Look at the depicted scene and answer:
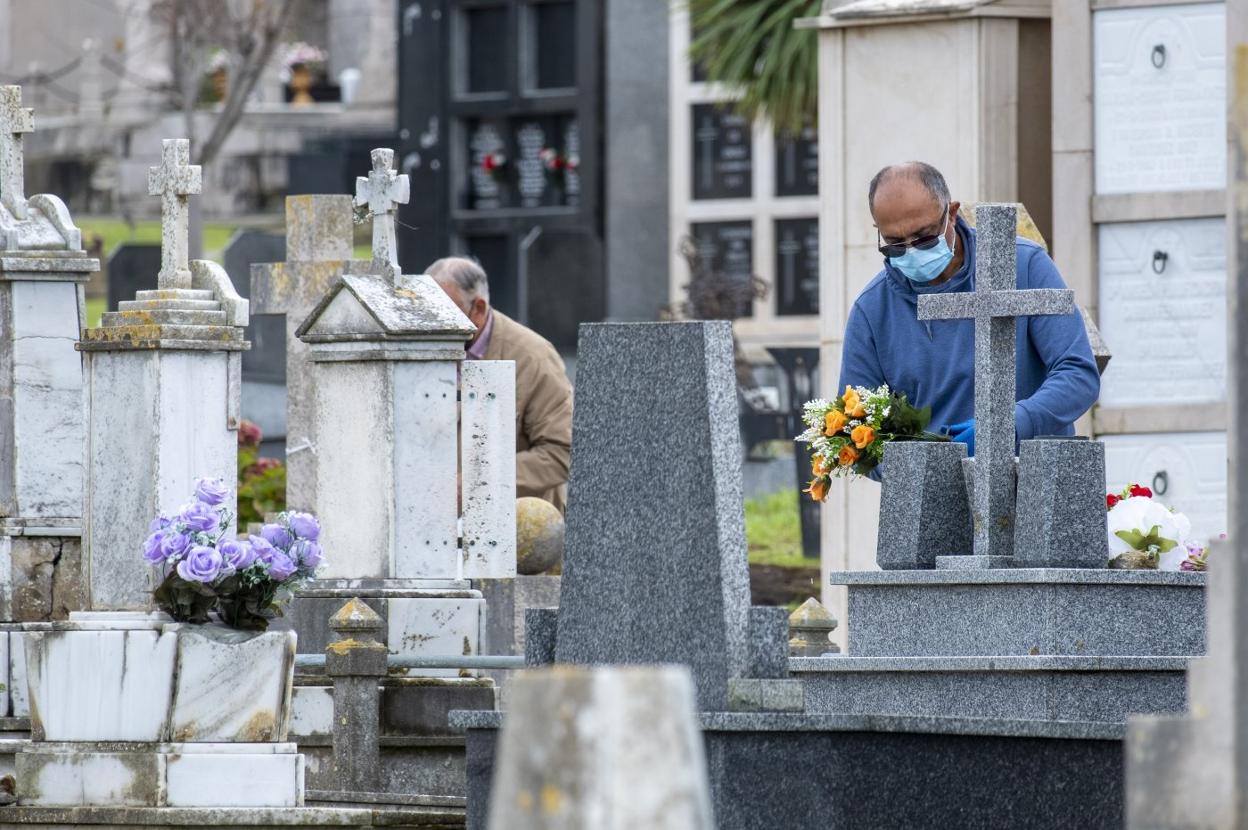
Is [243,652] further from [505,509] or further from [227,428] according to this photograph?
[505,509]

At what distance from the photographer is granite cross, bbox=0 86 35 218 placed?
8.05 m

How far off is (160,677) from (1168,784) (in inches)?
154

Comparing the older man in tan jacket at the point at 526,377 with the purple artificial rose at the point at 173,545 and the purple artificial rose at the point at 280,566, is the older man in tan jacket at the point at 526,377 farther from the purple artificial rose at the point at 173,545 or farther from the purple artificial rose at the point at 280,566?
the purple artificial rose at the point at 173,545

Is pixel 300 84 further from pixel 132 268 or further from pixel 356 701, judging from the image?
pixel 356 701

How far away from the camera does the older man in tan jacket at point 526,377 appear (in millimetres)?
8844

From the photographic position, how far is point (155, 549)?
21.6ft

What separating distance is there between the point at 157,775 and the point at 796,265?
17.0 m

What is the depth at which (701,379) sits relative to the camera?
5188 mm

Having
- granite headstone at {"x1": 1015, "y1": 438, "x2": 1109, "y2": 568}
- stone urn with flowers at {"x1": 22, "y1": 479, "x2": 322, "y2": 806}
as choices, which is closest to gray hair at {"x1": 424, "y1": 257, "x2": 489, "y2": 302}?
stone urn with flowers at {"x1": 22, "y1": 479, "x2": 322, "y2": 806}

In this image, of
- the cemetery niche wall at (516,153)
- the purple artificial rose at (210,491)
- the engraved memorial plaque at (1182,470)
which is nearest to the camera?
the purple artificial rose at (210,491)

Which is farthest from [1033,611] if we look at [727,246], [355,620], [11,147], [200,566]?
[727,246]

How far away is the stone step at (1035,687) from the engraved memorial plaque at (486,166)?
18.4m

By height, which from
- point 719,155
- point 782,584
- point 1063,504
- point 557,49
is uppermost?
point 557,49

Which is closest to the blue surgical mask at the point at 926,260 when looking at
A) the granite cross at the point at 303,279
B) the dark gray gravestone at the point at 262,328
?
the granite cross at the point at 303,279
